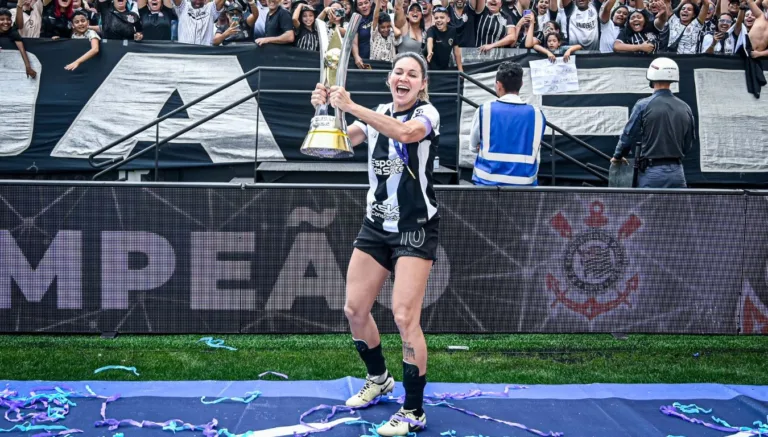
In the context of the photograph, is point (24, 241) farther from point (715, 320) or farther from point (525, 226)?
point (715, 320)

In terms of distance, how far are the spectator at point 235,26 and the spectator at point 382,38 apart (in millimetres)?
1759

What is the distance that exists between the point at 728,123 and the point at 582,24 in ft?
8.15

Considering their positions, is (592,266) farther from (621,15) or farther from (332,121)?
(621,15)

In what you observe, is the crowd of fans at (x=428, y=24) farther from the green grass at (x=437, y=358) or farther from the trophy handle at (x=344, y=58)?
the trophy handle at (x=344, y=58)

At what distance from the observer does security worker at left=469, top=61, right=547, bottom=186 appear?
24.2 feet

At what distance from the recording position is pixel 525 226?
6.99 metres

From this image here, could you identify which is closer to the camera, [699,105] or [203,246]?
[203,246]

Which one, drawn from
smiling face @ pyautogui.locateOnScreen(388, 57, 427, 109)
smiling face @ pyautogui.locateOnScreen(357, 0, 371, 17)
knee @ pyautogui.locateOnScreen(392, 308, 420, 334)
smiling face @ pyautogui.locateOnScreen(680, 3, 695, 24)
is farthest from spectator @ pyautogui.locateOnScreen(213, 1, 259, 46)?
knee @ pyautogui.locateOnScreen(392, 308, 420, 334)

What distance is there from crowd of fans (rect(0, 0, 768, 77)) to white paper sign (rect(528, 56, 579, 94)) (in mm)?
163

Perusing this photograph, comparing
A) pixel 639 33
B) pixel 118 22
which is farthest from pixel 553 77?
pixel 118 22

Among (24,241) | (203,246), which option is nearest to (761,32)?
(203,246)

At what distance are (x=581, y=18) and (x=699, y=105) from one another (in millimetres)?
2110

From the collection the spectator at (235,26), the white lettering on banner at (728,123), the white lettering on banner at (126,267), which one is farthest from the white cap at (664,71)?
the spectator at (235,26)

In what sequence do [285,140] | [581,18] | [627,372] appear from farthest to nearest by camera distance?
[581,18], [285,140], [627,372]
